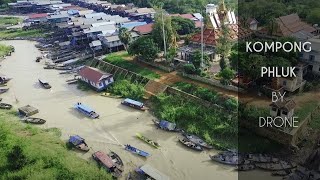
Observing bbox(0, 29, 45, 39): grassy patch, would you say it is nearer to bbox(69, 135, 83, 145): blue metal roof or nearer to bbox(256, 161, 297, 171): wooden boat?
bbox(69, 135, 83, 145): blue metal roof

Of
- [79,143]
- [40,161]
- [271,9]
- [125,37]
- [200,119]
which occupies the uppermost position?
[271,9]

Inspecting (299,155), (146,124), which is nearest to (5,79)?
(146,124)

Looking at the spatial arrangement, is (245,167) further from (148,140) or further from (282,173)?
(148,140)

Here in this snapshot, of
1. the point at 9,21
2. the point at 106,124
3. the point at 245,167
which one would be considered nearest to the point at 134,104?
the point at 106,124

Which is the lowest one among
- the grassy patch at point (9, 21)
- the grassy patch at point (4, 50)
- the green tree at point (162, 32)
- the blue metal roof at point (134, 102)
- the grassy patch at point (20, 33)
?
the blue metal roof at point (134, 102)

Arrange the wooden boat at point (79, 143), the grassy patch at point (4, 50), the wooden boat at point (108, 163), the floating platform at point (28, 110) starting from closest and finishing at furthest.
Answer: the wooden boat at point (108, 163)
the wooden boat at point (79, 143)
the floating platform at point (28, 110)
the grassy patch at point (4, 50)

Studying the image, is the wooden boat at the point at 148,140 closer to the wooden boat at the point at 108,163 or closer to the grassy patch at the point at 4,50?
the wooden boat at the point at 108,163

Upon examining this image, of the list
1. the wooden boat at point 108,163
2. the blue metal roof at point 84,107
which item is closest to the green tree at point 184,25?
the blue metal roof at point 84,107
